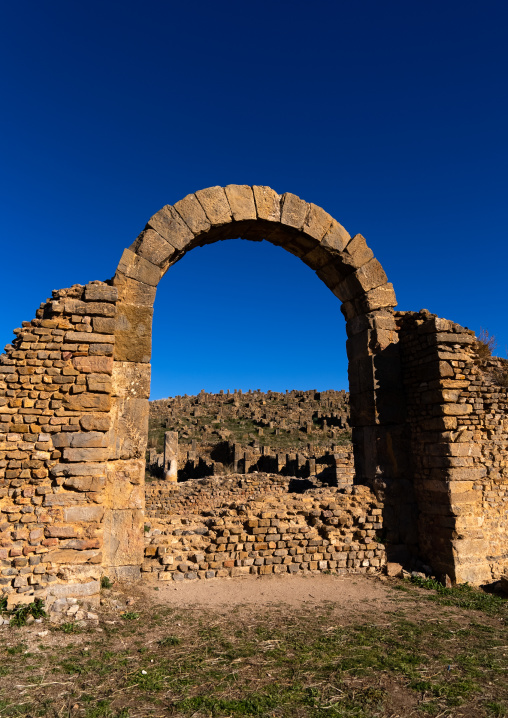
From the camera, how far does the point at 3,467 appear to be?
524 cm

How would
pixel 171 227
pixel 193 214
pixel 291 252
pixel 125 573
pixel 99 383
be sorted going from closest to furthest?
pixel 99 383 → pixel 125 573 → pixel 171 227 → pixel 193 214 → pixel 291 252

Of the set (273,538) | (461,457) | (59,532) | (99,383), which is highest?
(99,383)

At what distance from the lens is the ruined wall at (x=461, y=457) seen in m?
6.40

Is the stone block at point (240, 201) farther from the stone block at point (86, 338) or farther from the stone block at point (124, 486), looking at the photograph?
the stone block at point (124, 486)

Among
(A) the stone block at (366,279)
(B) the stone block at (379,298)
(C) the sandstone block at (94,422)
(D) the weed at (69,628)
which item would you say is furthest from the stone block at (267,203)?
(D) the weed at (69,628)

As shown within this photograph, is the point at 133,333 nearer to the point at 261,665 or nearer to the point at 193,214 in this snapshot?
the point at 193,214

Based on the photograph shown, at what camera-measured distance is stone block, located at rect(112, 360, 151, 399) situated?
6.49m

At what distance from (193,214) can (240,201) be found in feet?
2.89

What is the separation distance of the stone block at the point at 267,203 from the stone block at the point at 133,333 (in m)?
2.56

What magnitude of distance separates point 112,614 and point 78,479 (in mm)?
1550

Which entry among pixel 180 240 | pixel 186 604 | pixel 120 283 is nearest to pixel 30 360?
pixel 120 283

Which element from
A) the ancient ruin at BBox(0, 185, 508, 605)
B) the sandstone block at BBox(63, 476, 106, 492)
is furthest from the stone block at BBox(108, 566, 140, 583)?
the sandstone block at BBox(63, 476, 106, 492)

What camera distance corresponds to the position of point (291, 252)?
28.1 feet

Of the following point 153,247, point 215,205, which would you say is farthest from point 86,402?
point 215,205
